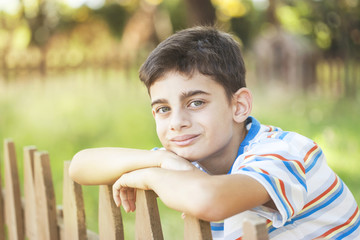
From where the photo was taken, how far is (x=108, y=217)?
1.62 meters

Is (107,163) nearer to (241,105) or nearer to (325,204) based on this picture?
(241,105)

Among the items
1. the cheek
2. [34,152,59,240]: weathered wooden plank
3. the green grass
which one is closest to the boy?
the cheek

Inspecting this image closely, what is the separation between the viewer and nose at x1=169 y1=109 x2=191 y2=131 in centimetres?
146

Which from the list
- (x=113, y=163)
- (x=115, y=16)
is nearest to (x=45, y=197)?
(x=113, y=163)

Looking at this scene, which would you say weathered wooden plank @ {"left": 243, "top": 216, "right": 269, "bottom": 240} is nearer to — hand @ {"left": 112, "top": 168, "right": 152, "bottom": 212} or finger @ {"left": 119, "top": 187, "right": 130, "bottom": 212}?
hand @ {"left": 112, "top": 168, "right": 152, "bottom": 212}

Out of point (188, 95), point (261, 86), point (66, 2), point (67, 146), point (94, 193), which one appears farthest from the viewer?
point (66, 2)

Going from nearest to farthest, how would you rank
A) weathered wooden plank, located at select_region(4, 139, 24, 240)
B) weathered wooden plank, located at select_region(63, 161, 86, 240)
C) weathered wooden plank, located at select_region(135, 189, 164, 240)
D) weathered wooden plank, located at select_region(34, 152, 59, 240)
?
weathered wooden plank, located at select_region(135, 189, 164, 240)
weathered wooden plank, located at select_region(63, 161, 86, 240)
weathered wooden plank, located at select_region(34, 152, 59, 240)
weathered wooden plank, located at select_region(4, 139, 24, 240)

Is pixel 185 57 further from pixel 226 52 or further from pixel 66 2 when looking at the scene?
pixel 66 2

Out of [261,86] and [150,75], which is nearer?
[150,75]

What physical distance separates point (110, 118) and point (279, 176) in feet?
19.5

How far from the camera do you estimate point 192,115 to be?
4.83 feet

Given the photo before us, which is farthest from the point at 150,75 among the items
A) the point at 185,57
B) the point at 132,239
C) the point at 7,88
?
the point at 7,88

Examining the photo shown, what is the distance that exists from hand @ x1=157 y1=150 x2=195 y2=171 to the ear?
366 millimetres

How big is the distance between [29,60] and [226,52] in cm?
825
